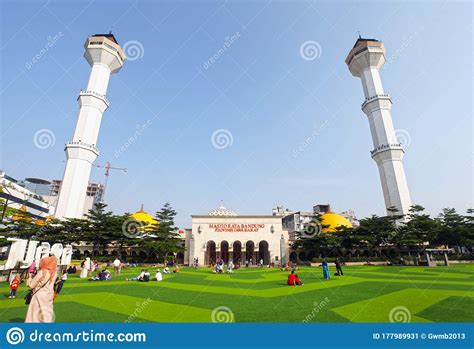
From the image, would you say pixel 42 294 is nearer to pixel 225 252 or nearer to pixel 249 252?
pixel 249 252

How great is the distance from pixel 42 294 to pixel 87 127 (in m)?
44.2

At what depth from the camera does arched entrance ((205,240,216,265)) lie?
4106 centimetres

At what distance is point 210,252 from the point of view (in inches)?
1699

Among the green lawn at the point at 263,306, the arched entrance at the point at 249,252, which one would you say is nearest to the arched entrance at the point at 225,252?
the arched entrance at the point at 249,252

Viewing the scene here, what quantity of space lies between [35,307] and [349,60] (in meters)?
63.1

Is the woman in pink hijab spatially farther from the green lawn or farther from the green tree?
the green tree

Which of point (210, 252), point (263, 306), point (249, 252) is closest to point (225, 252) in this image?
point (210, 252)

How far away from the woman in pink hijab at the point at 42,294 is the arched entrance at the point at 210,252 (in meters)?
35.3

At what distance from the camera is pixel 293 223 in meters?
Result: 69.6

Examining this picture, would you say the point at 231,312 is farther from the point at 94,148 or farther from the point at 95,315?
the point at 94,148

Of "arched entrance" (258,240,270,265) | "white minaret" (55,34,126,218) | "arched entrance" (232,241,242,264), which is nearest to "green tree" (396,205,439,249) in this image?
"arched entrance" (258,240,270,265)

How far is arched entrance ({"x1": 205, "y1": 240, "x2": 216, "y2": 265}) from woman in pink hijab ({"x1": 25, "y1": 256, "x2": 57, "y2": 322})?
35282mm

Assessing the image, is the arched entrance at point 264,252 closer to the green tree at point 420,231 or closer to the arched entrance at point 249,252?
the arched entrance at point 249,252

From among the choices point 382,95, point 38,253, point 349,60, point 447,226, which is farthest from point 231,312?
point 349,60
